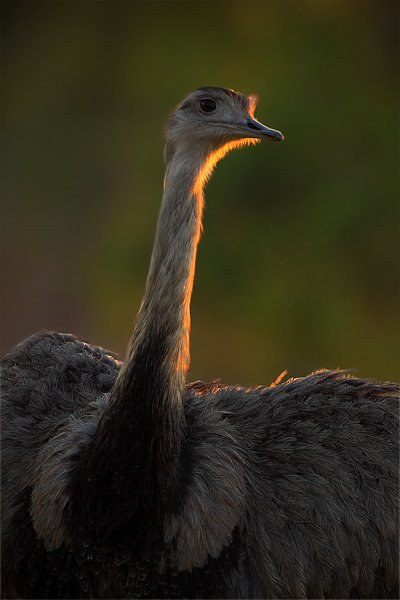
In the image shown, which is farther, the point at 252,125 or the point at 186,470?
the point at 252,125

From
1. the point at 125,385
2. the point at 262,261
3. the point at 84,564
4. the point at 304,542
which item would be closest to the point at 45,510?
the point at 84,564

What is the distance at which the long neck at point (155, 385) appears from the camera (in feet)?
12.7

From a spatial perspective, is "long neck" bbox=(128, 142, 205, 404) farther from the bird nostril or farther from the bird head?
the bird nostril

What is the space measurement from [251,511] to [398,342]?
8.47 meters

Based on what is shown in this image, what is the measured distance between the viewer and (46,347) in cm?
464

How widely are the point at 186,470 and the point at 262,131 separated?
1.15 metres

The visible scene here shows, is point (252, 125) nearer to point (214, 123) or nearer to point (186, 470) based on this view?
point (214, 123)

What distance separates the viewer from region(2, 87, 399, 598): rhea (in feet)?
12.6

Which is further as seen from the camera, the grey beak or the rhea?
the grey beak

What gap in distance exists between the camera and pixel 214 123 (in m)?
4.10

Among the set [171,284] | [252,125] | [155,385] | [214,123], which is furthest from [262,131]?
[155,385]

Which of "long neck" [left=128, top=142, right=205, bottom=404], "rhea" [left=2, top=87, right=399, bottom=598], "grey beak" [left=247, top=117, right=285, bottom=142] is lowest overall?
"rhea" [left=2, top=87, right=399, bottom=598]

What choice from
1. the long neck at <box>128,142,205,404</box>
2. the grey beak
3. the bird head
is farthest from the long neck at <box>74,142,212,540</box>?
the grey beak

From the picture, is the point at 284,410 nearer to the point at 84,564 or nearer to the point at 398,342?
the point at 84,564
